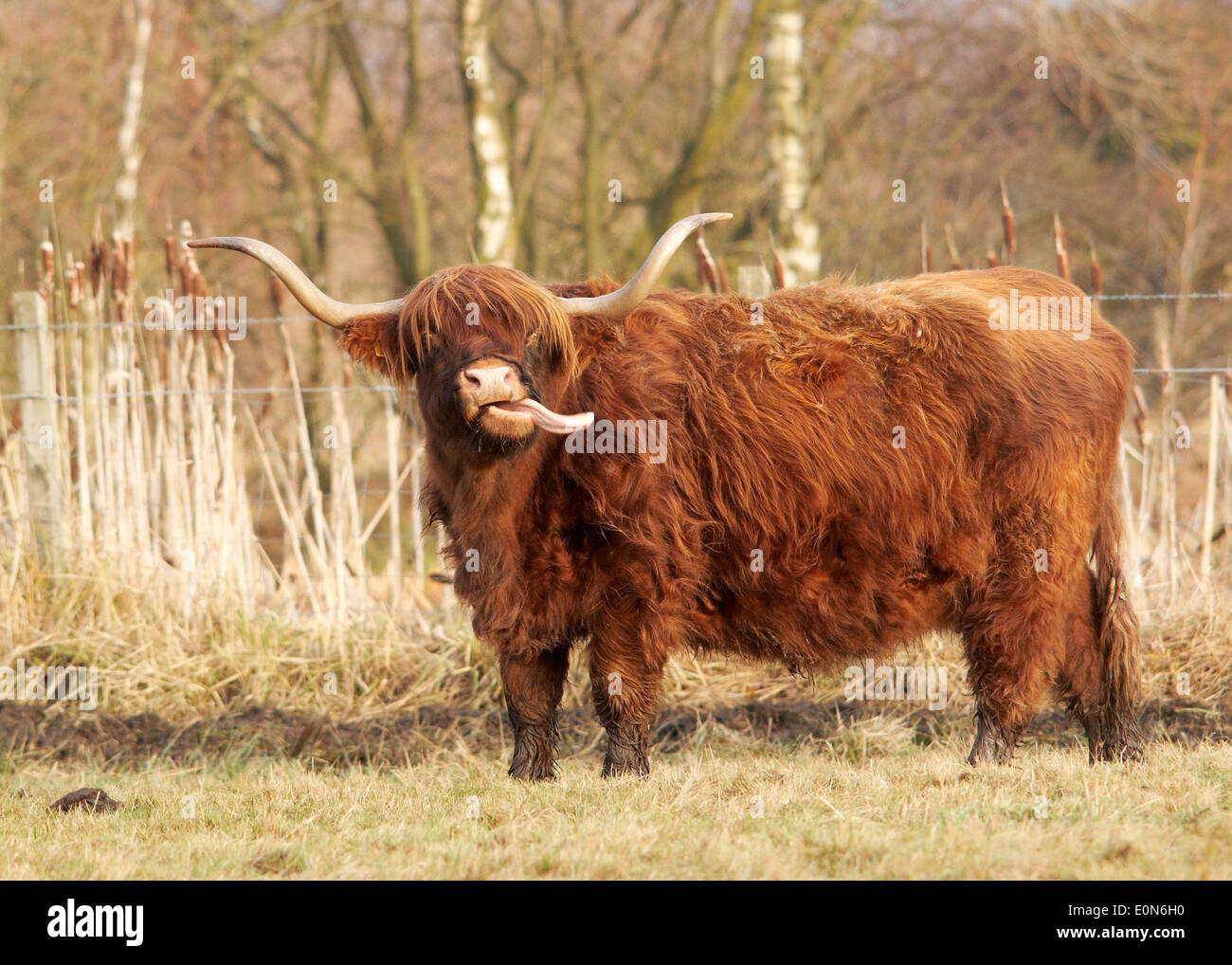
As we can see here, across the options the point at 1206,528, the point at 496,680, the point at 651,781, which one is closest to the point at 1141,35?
the point at 1206,528

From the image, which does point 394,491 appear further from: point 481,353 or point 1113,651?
point 1113,651

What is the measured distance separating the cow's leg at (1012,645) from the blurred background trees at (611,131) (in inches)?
277

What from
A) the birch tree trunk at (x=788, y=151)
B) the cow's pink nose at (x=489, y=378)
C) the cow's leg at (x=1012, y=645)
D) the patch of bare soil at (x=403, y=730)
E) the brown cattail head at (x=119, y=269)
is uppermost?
the birch tree trunk at (x=788, y=151)

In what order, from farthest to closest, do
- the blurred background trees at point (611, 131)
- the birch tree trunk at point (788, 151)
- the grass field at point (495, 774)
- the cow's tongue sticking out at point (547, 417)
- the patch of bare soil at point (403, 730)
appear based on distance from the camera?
the blurred background trees at point (611, 131), the birch tree trunk at point (788, 151), the patch of bare soil at point (403, 730), the cow's tongue sticking out at point (547, 417), the grass field at point (495, 774)

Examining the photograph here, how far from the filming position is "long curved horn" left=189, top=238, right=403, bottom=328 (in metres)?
4.50

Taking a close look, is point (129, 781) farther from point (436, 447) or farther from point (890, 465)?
point (890, 465)

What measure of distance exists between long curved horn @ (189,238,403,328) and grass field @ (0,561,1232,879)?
164 centimetres

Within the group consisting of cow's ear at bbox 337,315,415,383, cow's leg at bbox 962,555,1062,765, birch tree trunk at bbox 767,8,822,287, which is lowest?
cow's leg at bbox 962,555,1062,765

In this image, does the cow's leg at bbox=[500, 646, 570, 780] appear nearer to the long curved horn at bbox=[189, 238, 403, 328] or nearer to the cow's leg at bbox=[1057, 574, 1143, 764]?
the long curved horn at bbox=[189, 238, 403, 328]

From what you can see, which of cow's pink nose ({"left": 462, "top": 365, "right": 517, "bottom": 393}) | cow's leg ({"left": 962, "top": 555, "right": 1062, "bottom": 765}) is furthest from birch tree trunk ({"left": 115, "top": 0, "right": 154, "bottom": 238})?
cow's leg ({"left": 962, "top": 555, "right": 1062, "bottom": 765})

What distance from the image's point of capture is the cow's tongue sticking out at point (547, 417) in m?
4.03

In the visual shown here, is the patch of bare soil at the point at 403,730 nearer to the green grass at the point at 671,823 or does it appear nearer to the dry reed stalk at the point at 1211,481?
the green grass at the point at 671,823

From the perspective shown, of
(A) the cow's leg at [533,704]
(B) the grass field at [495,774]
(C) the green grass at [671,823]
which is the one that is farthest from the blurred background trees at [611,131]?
(C) the green grass at [671,823]

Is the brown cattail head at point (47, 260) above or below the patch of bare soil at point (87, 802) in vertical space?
above
